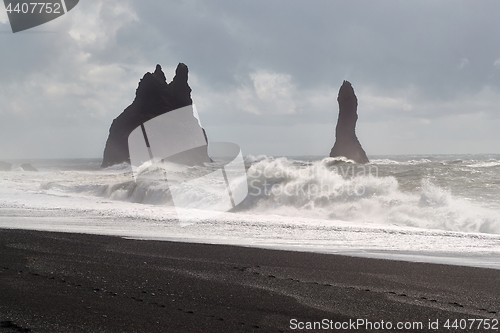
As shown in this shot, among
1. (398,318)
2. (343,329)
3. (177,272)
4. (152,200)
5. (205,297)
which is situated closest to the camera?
(343,329)

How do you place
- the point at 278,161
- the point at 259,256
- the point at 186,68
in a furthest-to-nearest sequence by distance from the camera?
the point at 186,68
the point at 278,161
the point at 259,256

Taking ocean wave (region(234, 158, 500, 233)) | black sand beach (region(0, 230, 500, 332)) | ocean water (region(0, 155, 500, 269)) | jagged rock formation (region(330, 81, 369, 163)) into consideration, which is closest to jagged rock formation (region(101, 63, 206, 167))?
jagged rock formation (region(330, 81, 369, 163))

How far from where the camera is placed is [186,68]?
2827 inches

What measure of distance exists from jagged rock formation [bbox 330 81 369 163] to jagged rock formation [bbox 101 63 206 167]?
24178mm

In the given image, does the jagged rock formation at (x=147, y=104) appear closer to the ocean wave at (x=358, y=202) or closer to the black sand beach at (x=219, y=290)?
the ocean wave at (x=358, y=202)

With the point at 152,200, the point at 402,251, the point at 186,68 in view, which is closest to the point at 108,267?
the point at 402,251

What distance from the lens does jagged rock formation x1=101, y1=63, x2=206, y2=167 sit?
67375 millimetres

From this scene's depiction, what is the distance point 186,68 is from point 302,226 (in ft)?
216

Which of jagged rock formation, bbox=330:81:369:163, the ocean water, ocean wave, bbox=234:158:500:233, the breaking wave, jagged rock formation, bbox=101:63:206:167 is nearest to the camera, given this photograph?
the ocean water

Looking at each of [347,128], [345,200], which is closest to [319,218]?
[345,200]

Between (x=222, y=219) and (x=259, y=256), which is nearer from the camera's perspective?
(x=259, y=256)

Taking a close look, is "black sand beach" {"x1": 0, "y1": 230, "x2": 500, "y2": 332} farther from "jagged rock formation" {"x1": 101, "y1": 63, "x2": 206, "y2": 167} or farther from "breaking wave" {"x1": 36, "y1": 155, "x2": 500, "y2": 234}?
"jagged rock formation" {"x1": 101, "y1": 63, "x2": 206, "y2": 167}

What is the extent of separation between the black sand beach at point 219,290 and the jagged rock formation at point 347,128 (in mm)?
57597

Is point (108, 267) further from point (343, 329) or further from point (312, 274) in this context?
point (343, 329)
